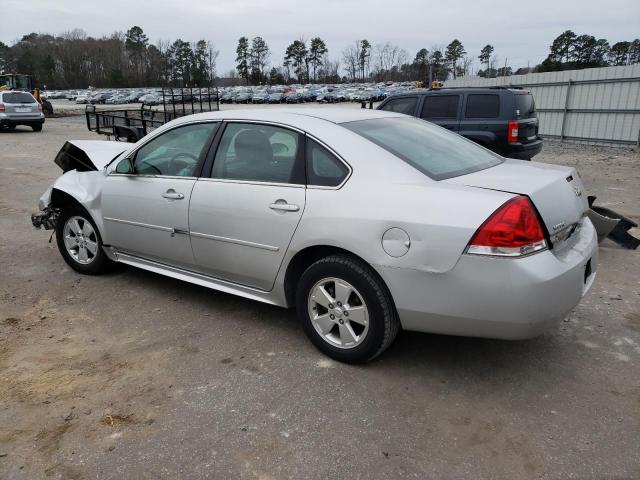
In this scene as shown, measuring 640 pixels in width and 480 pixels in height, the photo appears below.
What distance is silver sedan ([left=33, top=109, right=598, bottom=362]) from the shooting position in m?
2.78

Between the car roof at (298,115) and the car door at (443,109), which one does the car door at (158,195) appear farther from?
the car door at (443,109)

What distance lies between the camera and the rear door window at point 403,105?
33.1 feet

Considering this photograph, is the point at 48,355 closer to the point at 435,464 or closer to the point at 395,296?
the point at 395,296

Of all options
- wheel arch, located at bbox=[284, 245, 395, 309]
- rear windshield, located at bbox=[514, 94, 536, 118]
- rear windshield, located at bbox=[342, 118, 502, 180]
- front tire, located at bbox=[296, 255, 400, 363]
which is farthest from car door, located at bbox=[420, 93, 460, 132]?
front tire, located at bbox=[296, 255, 400, 363]

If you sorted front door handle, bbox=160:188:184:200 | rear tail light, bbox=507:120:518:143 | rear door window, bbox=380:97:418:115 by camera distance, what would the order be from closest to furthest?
front door handle, bbox=160:188:184:200, rear tail light, bbox=507:120:518:143, rear door window, bbox=380:97:418:115

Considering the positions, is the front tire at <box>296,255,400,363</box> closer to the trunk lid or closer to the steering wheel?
the trunk lid

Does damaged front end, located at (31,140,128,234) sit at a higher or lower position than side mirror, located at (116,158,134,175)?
lower

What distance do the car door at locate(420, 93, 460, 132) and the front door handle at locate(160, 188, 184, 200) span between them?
6.50 meters

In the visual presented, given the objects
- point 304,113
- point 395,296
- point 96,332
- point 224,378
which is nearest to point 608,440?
point 395,296

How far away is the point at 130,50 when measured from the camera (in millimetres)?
128625

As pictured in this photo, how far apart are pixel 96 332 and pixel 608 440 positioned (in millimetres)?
3352

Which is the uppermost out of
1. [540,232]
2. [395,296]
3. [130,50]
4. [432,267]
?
[130,50]

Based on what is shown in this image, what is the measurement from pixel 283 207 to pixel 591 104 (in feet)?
50.7

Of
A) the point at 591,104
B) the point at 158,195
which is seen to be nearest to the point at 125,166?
the point at 158,195
